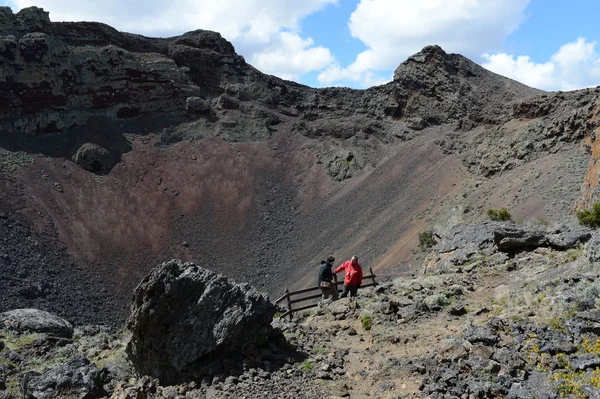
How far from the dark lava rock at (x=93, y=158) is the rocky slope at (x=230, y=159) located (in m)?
0.15

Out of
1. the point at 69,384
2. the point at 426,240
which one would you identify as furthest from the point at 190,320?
the point at 426,240

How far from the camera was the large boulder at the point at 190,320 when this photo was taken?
37.6 ft

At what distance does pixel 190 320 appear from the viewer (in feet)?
38.4

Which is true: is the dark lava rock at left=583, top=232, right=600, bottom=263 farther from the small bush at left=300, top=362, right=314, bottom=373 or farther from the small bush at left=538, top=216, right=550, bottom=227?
the small bush at left=538, top=216, right=550, bottom=227

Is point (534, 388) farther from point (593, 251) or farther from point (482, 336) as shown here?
point (593, 251)

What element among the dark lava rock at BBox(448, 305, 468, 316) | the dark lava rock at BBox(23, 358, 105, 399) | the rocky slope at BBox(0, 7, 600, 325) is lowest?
the dark lava rock at BBox(448, 305, 468, 316)

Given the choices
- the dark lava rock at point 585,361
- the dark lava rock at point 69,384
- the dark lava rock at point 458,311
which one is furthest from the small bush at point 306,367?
the dark lava rock at point 585,361

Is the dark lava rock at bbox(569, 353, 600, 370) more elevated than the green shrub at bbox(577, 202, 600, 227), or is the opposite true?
the green shrub at bbox(577, 202, 600, 227)

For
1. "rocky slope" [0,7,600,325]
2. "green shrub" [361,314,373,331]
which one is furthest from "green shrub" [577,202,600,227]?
"green shrub" [361,314,373,331]

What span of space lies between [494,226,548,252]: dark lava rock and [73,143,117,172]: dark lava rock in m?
46.4

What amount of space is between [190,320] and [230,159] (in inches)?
1960

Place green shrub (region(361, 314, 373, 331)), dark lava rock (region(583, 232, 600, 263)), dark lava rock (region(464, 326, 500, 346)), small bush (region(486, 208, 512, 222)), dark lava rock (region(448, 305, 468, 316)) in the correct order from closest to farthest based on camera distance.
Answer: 1. dark lava rock (region(464, 326, 500, 346))
2. dark lava rock (region(583, 232, 600, 263))
3. dark lava rock (region(448, 305, 468, 316))
4. green shrub (region(361, 314, 373, 331))
5. small bush (region(486, 208, 512, 222))

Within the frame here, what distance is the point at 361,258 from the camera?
132 feet

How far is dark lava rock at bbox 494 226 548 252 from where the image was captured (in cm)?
1770
